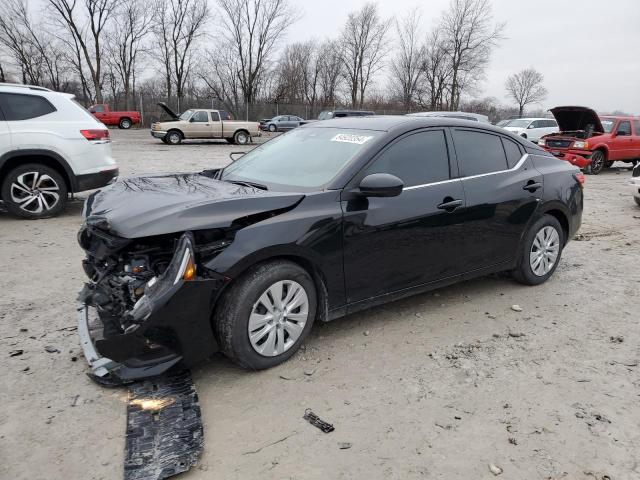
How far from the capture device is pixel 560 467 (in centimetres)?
242

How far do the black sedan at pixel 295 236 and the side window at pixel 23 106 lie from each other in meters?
4.32

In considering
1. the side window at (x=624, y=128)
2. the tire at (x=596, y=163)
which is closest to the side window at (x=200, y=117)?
the tire at (x=596, y=163)

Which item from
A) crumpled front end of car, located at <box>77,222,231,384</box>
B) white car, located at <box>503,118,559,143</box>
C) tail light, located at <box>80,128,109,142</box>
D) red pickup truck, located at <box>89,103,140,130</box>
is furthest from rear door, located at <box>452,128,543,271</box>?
red pickup truck, located at <box>89,103,140,130</box>

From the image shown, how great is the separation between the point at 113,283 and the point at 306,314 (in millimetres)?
1259

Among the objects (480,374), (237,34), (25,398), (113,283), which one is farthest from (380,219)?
(237,34)

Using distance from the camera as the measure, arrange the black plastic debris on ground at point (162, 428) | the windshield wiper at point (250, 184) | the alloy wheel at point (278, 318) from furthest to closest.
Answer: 1. the windshield wiper at point (250, 184)
2. the alloy wheel at point (278, 318)
3. the black plastic debris on ground at point (162, 428)

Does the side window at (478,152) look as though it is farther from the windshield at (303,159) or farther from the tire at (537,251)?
the windshield at (303,159)

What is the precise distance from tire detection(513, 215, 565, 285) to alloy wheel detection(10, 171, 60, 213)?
6.53 m

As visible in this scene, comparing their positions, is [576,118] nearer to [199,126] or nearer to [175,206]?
[175,206]

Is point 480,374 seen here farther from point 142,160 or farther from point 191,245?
point 142,160

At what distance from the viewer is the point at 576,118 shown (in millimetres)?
14461

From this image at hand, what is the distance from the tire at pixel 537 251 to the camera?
15.4ft

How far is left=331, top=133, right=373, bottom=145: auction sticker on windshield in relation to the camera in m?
3.77

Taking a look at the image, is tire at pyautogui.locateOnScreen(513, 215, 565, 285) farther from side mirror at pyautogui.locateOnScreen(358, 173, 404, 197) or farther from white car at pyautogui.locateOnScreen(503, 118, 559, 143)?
white car at pyautogui.locateOnScreen(503, 118, 559, 143)
